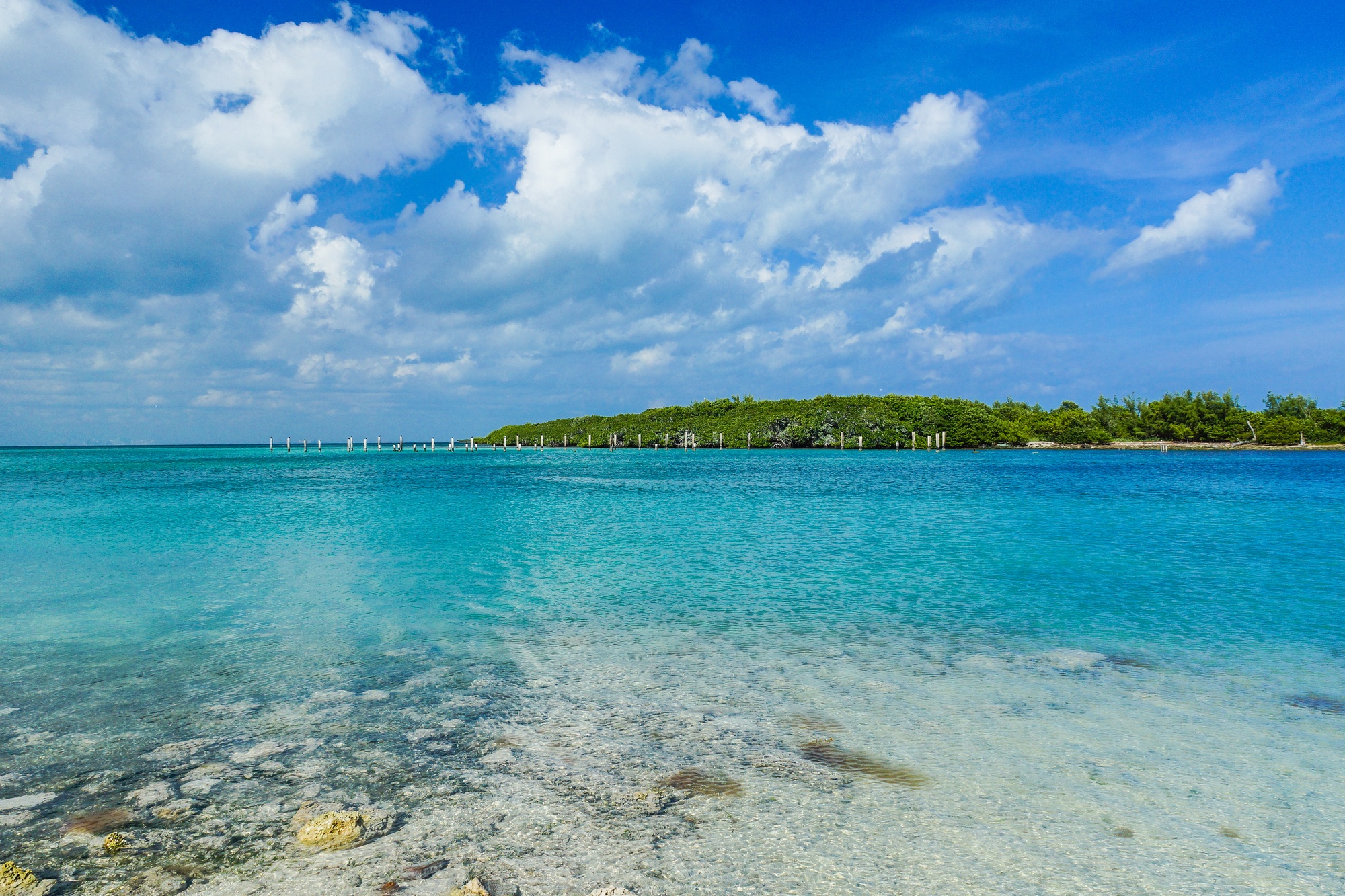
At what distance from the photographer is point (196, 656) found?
8.91 meters

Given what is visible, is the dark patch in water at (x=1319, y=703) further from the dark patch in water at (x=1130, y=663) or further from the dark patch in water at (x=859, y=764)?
the dark patch in water at (x=859, y=764)

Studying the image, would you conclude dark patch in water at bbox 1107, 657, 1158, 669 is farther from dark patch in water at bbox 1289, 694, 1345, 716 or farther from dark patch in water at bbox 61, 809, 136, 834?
dark patch in water at bbox 61, 809, 136, 834

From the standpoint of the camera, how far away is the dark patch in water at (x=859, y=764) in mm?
5359

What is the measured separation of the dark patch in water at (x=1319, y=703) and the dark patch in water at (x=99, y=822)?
10.1 m

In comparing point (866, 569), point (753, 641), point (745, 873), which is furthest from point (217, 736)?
point (866, 569)

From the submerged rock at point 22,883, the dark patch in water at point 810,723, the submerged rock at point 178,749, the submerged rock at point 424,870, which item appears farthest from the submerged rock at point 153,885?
the dark patch in water at point 810,723

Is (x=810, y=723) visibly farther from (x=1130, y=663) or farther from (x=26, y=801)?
(x=26, y=801)

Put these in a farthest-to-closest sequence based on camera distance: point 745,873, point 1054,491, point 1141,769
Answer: point 1054,491 → point 1141,769 → point 745,873

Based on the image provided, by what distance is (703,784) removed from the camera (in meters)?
5.21

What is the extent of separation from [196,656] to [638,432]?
142 m

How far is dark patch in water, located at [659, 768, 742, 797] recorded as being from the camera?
5062 mm

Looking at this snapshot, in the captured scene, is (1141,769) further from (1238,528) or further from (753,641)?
Result: (1238,528)

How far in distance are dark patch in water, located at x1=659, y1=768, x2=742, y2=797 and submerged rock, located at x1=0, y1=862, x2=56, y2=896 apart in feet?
11.8

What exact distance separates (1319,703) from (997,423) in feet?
390
